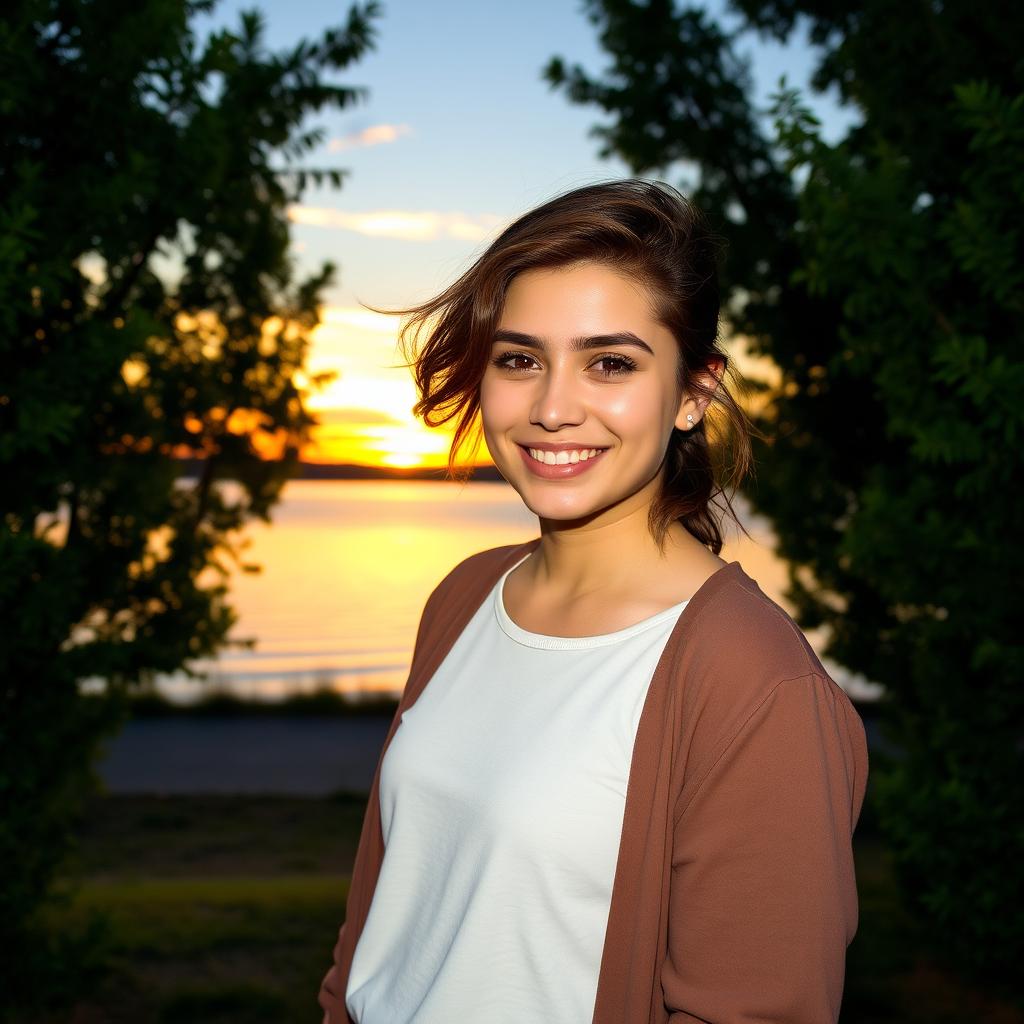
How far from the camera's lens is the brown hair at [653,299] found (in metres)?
1.96

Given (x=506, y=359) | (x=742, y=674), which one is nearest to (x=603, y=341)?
(x=506, y=359)

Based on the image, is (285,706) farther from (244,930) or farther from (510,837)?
(510,837)

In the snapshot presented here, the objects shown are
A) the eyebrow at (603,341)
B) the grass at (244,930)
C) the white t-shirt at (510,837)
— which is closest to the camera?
the white t-shirt at (510,837)

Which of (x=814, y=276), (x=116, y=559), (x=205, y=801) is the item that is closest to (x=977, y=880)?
(x=814, y=276)

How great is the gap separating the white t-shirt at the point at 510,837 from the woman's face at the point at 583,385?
11.2 inches

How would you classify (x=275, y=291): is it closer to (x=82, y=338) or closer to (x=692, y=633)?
(x=82, y=338)

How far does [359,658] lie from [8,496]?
16322 millimetres

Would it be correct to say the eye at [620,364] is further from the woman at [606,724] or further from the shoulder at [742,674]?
the shoulder at [742,674]

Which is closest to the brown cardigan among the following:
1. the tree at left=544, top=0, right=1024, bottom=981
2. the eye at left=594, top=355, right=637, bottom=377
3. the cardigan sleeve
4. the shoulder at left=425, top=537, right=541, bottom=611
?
the cardigan sleeve

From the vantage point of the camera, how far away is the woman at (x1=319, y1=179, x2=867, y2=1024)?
1.57 m

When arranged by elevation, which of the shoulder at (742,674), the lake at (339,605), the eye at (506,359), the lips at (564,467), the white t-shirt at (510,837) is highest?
the eye at (506,359)

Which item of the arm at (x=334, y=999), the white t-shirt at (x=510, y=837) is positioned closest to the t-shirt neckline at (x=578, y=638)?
the white t-shirt at (x=510, y=837)

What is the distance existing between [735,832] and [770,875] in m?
0.07

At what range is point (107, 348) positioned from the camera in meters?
3.79
